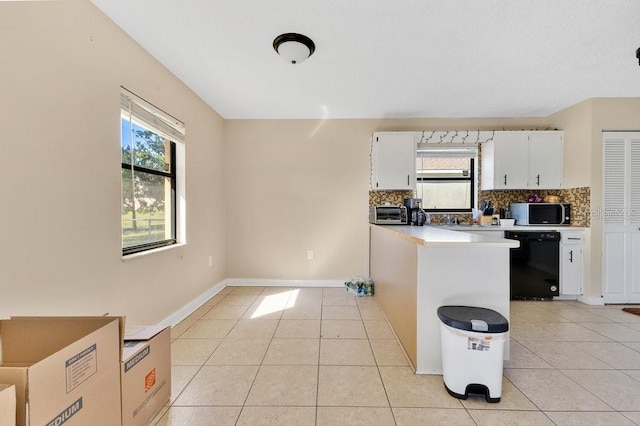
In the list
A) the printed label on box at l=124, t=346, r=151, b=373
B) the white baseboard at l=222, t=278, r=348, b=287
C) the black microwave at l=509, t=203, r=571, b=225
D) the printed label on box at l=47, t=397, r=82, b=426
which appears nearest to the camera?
the printed label on box at l=47, t=397, r=82, b=426

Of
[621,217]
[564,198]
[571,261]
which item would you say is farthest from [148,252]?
[621,217]

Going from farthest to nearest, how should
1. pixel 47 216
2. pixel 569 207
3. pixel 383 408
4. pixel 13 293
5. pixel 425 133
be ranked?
pixel 425 133 → pixel 569 207 → pixel 383 408 → pixel 47 216 → pixel 13 293

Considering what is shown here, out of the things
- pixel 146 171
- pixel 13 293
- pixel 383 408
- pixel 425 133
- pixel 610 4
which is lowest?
pixel 383 408

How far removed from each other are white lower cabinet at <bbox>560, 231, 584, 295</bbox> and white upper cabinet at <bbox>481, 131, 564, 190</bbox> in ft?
2.41

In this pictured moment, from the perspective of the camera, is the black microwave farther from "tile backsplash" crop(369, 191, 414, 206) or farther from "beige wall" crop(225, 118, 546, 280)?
"tile backsplash" crop(369, 191, 414, 206)

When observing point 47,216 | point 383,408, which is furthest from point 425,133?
point 47,216

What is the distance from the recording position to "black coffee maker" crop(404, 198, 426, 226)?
3.45 metres

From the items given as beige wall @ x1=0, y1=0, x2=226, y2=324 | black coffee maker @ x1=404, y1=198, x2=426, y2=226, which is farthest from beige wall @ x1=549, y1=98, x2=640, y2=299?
beige wall @ x1=0, y1=0, x2=226, y2=324

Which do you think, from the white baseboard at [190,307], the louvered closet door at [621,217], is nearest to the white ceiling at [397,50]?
the louvered closet door at [621,217]

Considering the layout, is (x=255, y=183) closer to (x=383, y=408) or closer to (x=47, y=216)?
(x=47, y=216)

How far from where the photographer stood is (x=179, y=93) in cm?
274

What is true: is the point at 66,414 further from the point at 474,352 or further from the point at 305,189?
the point at 305,189

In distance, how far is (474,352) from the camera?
1547 mm

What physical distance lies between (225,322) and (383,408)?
1.74 meters
